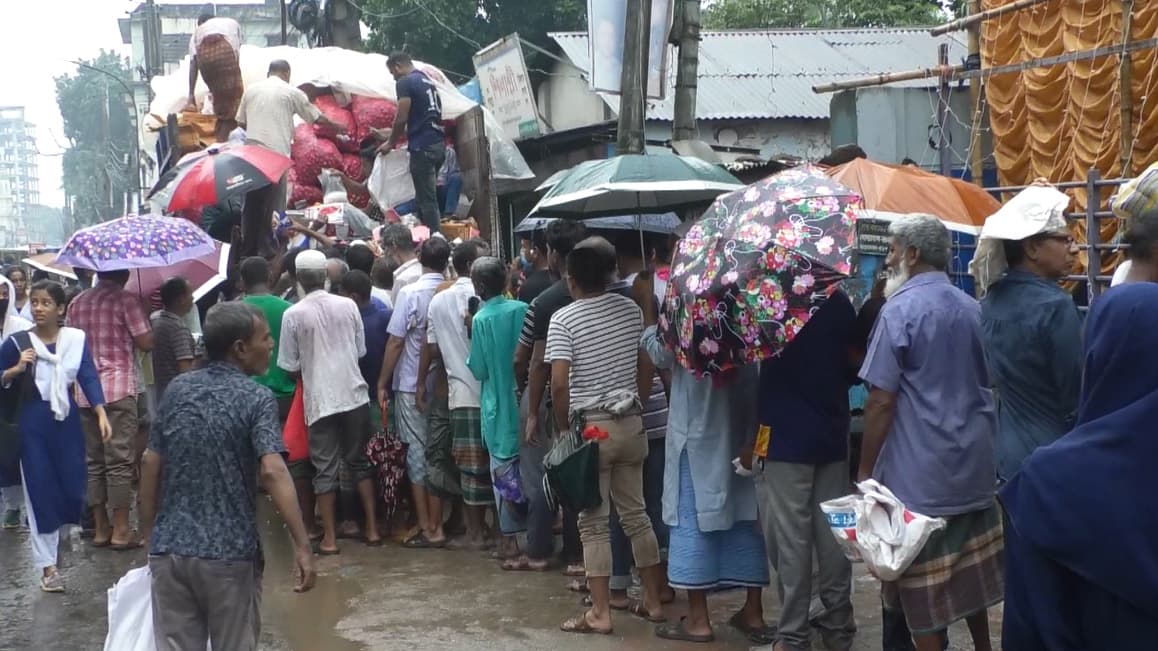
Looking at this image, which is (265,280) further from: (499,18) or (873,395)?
(499,18)

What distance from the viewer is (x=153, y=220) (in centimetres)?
914

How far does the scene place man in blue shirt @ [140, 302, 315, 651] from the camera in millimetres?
4562

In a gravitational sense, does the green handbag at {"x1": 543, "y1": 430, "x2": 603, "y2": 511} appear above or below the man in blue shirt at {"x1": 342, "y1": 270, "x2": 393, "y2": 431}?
below

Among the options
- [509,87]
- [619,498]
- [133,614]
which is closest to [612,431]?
[619,498]

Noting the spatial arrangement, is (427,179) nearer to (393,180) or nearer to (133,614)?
(393,180)

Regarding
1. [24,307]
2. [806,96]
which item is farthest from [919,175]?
[806,96]

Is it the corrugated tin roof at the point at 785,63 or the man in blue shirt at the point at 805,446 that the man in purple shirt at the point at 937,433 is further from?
the corrugated tin roof at the point at 785,63

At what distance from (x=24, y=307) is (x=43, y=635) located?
6.22m

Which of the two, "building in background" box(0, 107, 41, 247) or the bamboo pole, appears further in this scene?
"building in background" box(0, 107, 41, 247)

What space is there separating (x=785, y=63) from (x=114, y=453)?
45.6 feet

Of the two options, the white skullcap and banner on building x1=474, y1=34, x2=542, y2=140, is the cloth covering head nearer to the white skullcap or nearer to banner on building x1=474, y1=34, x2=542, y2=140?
the white skullcap

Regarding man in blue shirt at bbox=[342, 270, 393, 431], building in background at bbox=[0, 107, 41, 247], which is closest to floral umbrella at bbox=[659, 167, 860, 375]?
man in blue shirt at bbox=[342, 270, 393, 431]

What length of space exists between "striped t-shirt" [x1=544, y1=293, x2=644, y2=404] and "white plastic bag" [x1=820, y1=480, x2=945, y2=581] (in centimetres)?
176


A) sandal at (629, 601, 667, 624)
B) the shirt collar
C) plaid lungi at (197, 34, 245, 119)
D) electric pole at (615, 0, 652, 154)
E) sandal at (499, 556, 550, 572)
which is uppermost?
plaid lungi at (197, 34, 245, 119)
